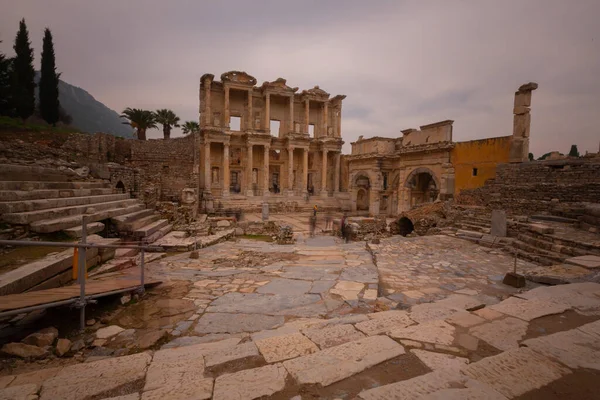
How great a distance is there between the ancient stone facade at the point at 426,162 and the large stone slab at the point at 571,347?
1561 centimetres

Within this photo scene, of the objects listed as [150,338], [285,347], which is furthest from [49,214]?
[285,347]

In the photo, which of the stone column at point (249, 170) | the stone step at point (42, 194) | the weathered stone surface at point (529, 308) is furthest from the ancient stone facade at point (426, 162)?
the stone step at point (42, 194)

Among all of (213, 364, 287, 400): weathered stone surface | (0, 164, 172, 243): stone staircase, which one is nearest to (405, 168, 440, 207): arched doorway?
(0, 164, 172, 243): stone staircase

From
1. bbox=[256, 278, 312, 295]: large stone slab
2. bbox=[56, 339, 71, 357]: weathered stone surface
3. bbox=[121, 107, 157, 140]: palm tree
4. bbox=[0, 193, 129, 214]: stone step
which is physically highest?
bbox=[121, 107, 157, 140]: palm tree

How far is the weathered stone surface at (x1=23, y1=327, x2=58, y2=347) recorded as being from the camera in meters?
2.67

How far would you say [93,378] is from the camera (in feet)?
6.77

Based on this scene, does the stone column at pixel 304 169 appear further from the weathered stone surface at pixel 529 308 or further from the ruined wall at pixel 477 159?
the weathered stone surface at pixel 529 308

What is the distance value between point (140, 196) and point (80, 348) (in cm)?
1156

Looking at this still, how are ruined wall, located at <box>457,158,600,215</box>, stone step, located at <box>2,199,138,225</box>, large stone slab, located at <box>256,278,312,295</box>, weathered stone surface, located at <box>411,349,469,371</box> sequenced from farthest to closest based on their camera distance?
ruined wall, located at <box>457,158,600,215</box> → stone step, located at <box>2,199,138,225</box> → large stone slab, located at <box>256,278,312,295</box> → weathered stone surface, located at <box>411,349,469,371</box>

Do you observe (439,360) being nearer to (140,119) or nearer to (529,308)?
(529,308)

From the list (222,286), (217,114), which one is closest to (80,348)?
(222,286)

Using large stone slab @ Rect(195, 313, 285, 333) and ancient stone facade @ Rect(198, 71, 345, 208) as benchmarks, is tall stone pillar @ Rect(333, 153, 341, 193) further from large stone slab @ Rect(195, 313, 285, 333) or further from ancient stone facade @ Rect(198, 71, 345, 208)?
large stone slab @ Rect(195, 313, 285, 333)

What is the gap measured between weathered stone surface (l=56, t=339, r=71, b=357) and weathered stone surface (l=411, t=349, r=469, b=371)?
317 cm

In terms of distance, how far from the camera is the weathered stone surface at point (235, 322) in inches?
128
